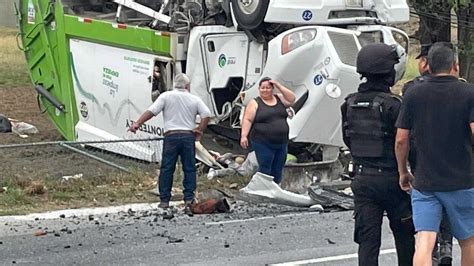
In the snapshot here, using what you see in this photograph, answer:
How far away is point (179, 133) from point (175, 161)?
291 mm

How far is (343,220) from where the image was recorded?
927cm

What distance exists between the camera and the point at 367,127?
5.89m

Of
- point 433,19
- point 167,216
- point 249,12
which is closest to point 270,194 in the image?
point 167,216

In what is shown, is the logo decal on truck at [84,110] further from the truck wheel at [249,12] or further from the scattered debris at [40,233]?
the scattered debris at [40,233]

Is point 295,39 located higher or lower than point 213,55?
higher

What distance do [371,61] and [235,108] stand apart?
610cm

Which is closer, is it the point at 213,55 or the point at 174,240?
the point at 174,240

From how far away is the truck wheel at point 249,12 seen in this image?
37.3ft

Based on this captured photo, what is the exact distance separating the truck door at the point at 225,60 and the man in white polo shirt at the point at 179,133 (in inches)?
60.9

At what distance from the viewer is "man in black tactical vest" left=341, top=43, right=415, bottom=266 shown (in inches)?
231

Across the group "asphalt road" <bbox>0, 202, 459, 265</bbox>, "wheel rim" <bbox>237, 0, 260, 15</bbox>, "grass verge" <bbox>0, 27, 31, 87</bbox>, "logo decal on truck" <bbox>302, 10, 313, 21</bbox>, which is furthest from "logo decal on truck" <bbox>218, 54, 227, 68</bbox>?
"grass verge" <bbox>0, 27, 31, 87</bbox>

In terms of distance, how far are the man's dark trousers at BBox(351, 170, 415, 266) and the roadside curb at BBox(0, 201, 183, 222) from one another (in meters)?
4.45

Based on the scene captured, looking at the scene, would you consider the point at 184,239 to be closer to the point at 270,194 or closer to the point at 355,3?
the point at 270,194

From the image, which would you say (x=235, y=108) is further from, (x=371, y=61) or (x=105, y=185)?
(x=371, y=61)
